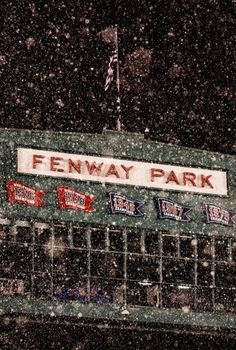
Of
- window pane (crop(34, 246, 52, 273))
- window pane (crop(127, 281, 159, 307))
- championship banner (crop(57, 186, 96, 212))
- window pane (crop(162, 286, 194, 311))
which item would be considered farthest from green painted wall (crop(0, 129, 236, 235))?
window pane (crop(127, 281, 159, 307))

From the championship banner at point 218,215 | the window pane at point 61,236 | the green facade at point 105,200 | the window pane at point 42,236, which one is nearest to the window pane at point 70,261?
the window pane at point 61,236

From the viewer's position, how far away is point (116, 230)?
28.1m

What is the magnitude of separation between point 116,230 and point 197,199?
10.6 feet

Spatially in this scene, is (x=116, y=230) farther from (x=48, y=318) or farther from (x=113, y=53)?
(x=113, y=53)

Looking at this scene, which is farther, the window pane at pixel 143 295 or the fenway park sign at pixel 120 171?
the window pane at pixel 143 295

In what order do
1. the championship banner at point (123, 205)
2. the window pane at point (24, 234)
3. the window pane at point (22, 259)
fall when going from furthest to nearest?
the championship banner at point (123, 205) → the window pane at point (24, 234) → the window pane at point (22, 259)

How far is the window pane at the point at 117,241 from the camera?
2809 centimetres

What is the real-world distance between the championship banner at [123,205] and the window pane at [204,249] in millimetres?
2650

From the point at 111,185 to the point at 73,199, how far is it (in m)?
1.46

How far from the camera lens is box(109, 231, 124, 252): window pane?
28.1m

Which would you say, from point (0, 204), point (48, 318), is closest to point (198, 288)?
point (48, 318)

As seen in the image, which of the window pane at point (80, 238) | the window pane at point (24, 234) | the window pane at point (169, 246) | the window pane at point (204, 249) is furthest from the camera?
the window pane at point (204, 249)

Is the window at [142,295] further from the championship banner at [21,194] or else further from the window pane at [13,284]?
the championship banner at [21,194]

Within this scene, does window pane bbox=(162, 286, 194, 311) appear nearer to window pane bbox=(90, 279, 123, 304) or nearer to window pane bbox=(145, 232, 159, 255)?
window pane bbox=(145, 232, 159, 255)
